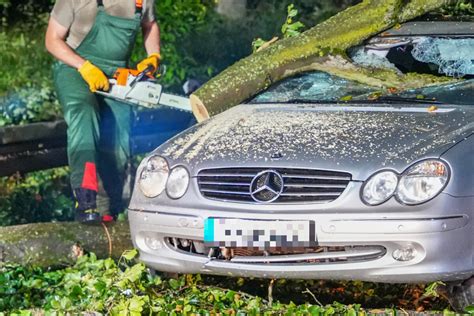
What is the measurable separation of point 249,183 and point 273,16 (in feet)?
30.1

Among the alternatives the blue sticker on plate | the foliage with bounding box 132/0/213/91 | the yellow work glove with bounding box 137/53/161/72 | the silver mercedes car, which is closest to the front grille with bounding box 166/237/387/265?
the silver mercedes car

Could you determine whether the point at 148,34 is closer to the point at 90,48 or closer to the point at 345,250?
the point at 90,48

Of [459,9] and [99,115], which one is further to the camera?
[99,115]

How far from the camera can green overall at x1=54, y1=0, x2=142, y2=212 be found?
28.7 feet

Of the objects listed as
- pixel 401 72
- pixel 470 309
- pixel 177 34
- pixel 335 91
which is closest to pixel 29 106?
pixel 177 34

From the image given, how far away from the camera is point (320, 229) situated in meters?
5.98

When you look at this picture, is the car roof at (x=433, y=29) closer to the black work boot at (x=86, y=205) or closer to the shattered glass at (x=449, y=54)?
the shattered glass at (x=449, y=54)

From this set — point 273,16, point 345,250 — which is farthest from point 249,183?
point 273,16

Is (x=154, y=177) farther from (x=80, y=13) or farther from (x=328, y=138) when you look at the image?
(x=80, y=13)

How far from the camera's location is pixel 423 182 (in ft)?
19.5

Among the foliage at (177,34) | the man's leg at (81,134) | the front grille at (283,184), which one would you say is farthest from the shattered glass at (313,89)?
the foliage at (177,34)

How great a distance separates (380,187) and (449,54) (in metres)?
1.62

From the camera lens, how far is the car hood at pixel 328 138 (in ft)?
19.9

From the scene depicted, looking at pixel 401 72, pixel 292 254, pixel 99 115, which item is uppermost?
pixel 401 72
